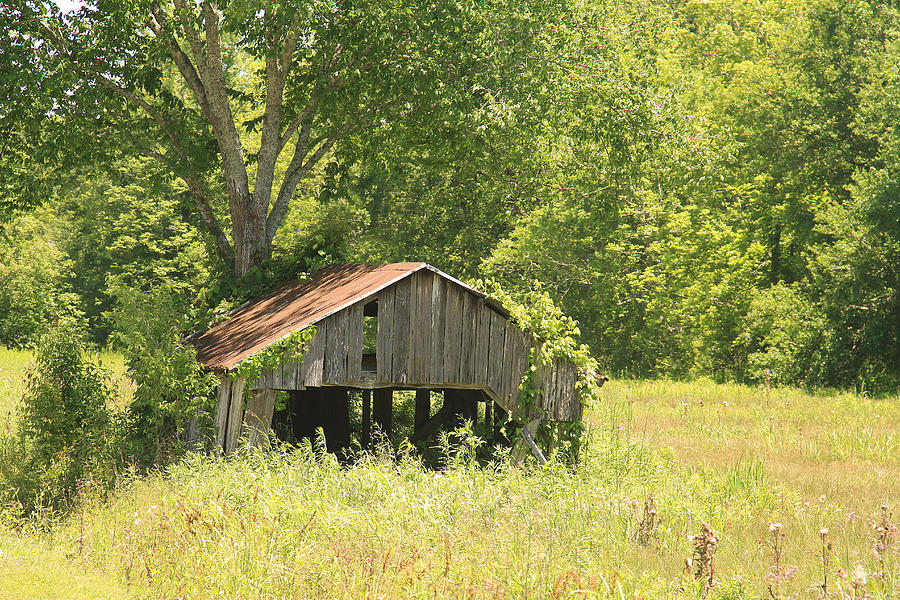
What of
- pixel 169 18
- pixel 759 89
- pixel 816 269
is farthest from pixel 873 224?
pixel 169 18

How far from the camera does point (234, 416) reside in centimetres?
1209

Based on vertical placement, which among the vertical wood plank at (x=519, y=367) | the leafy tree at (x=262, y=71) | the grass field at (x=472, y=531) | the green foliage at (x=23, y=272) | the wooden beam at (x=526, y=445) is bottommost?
the grass field at (x=472, y=531)

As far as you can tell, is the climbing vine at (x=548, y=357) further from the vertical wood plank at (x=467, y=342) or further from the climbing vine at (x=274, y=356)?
the climbing vine at (x=274, y=356)

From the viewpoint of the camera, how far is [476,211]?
107 ft

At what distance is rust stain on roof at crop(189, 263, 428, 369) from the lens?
12.2 metres

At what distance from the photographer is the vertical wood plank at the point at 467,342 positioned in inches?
509

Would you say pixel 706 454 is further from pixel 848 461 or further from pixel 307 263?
pixel 307 263

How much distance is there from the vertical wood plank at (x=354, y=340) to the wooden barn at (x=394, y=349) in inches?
0.5

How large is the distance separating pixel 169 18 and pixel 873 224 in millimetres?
18332

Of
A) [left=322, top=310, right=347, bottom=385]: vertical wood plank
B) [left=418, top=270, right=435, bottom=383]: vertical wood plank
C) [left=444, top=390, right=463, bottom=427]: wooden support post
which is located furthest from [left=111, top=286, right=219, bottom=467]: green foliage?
[left=444, top=390, right=463, bottom=427]: wooden support post

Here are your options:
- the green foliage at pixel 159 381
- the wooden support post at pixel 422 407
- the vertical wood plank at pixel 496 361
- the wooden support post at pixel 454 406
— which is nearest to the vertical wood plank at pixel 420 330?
the vertical wood plank at pixel 496 361

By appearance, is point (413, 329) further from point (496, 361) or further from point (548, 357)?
point (548, 357)

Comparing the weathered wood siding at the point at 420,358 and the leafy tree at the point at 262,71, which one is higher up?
the leafy tree at the point at 262,71

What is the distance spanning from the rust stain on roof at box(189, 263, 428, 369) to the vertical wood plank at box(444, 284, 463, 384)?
42 centimetres
